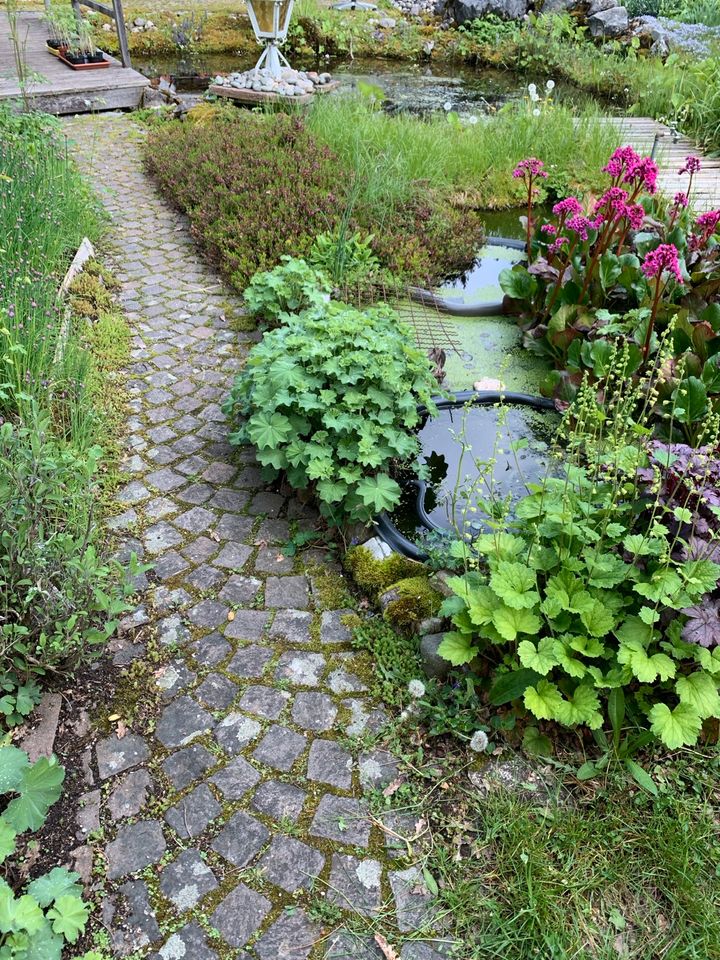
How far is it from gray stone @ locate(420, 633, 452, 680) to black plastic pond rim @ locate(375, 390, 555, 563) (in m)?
0.40

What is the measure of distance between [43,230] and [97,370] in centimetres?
91

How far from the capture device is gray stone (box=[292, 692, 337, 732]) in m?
2.46

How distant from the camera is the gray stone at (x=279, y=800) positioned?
2.21 metres

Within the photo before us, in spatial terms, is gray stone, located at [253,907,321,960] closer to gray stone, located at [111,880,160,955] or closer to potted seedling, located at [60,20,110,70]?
gray stone, located at [111,880,160,955]

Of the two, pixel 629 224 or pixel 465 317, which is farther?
pixel 465 317

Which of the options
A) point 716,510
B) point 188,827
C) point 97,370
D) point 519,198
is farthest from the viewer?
point 519,198

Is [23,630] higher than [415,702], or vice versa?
[23,630]

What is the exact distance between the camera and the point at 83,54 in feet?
29.7

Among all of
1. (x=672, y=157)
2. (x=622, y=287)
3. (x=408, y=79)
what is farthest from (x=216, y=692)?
(x=408, y=79)

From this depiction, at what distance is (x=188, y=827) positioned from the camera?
2150 millimetres

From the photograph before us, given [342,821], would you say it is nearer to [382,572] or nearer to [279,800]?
[279,800]

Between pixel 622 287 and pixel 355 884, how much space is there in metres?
3.44

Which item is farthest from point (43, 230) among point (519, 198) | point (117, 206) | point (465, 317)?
point (519, 198)

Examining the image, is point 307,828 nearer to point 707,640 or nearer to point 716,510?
point 707,640
